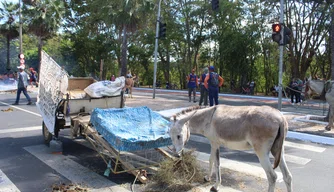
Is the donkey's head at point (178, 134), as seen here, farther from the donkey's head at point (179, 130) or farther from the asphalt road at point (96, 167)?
the asphalt road at point (96, 167)

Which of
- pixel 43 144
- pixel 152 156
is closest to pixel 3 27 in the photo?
pixel 43 144

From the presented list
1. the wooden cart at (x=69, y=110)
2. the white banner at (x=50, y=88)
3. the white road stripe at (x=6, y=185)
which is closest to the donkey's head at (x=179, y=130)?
the wooden cart at (x=69, y=110)

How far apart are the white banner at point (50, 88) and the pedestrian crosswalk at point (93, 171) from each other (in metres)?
Answer: 0.70

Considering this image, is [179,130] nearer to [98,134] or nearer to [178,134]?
[178,134]

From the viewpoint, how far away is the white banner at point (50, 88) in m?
6.64

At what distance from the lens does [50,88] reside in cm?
711

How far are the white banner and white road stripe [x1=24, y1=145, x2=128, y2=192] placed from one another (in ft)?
2.04

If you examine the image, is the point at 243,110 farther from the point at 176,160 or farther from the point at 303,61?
the point at 303,61

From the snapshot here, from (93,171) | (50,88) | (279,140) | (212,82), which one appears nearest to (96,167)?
(93,171)

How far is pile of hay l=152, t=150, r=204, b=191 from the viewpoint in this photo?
462cm

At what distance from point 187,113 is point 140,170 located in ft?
4.49

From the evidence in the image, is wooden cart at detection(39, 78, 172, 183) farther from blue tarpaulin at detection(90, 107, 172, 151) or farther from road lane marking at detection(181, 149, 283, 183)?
road lane marking at detection(181, 149, 283, 183)

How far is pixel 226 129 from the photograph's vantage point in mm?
4352

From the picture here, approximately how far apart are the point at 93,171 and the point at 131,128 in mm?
1119
